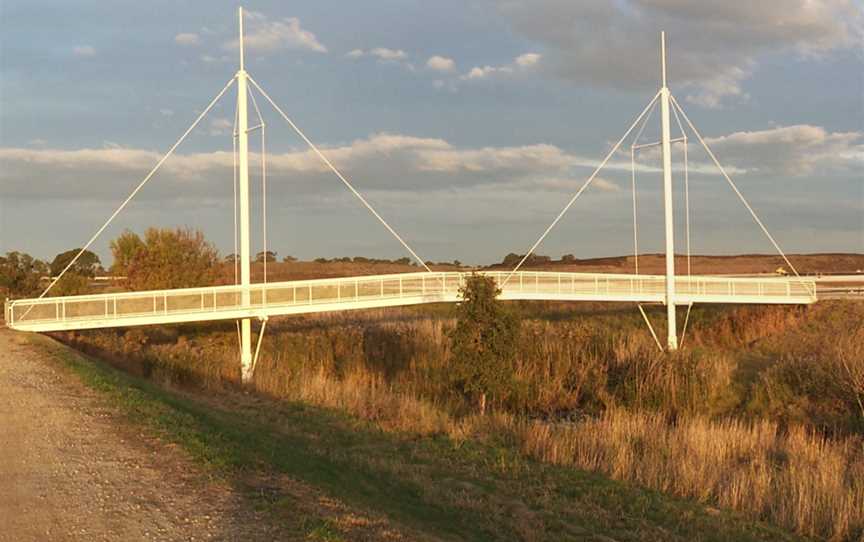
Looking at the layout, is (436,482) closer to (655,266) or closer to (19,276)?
(19,276)

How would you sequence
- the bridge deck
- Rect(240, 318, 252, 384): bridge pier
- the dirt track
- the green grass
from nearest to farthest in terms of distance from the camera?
the dirt track
the green grass
the bridge deck
Rect(240, 318, 252, 384): bridge pier

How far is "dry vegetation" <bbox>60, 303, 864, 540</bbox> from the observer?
15787 millimetres

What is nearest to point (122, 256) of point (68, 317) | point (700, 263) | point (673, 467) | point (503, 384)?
point (68, 317)

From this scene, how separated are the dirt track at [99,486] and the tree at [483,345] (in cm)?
1293

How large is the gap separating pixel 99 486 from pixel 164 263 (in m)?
29.0

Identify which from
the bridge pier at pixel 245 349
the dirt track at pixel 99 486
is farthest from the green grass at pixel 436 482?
the bridge pier at pixel 245 349

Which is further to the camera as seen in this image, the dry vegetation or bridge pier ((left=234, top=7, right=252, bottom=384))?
bridge pier ((left=234, top=7, right=252, bottom=384))

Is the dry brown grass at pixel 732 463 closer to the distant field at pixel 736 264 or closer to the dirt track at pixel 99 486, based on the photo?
the dirt track at pixel 99 486

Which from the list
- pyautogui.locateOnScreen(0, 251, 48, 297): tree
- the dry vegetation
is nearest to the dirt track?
the dry vegetation

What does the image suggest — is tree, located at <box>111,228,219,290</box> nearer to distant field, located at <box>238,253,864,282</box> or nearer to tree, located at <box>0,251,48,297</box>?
tree, located at <box>0,251,48,297</box>

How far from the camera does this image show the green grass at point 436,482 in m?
12.3

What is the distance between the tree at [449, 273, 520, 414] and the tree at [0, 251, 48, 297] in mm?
26873

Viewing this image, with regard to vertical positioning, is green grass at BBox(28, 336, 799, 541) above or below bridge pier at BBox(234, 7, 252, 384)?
below

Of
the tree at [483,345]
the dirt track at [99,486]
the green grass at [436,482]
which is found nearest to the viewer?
the dirt track at [99,486]
